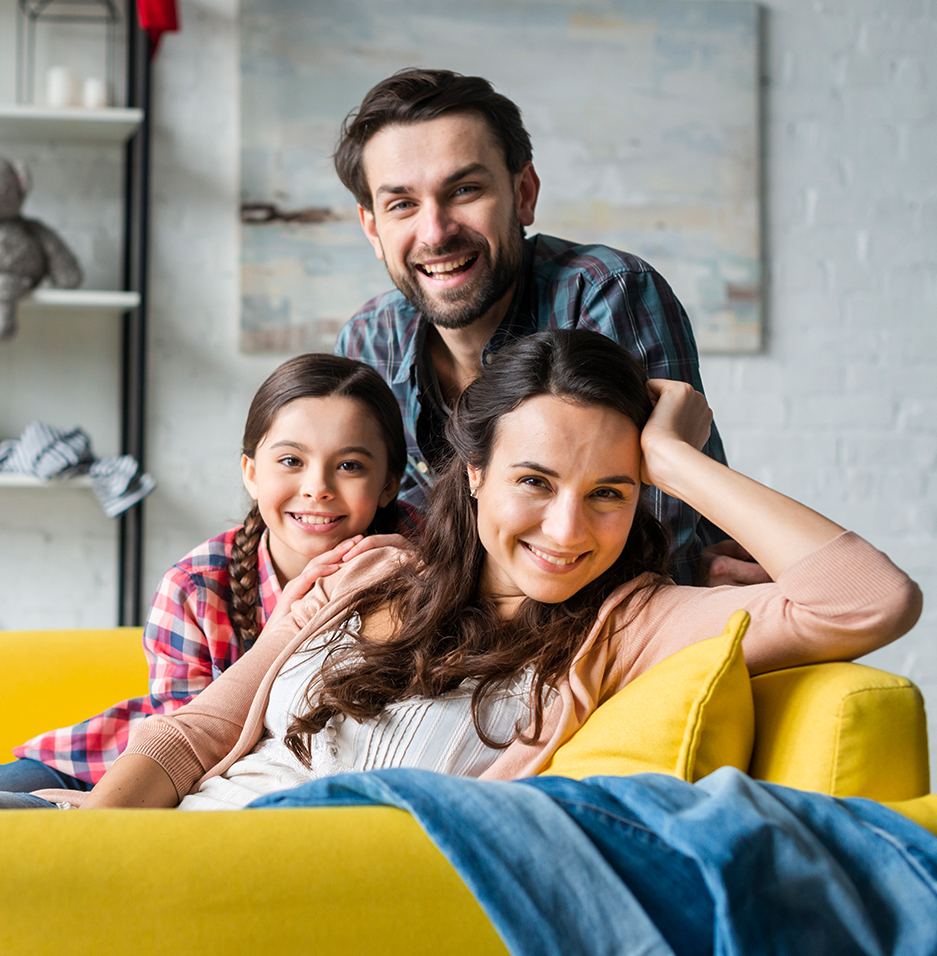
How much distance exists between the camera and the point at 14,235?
7.95ft

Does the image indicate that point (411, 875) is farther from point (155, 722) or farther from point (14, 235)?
point (14, 235)

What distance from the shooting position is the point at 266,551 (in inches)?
61.8

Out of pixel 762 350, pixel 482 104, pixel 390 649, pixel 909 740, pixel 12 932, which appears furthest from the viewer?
pixel 762 350

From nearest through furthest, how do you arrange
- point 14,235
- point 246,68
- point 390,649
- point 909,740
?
point 909,740 → point 390,649 → point 14,235 → point 246,68

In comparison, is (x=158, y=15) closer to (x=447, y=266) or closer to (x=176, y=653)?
(x=447, y=266)

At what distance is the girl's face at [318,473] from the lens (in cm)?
148

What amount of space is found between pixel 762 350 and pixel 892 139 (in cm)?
80

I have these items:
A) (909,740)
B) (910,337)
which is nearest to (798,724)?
(909,740)

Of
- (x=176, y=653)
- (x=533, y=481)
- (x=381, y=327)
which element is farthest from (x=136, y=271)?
(x=533, y=481)

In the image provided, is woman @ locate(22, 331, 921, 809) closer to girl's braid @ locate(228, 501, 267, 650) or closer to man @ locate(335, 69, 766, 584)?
girl's braid @ locate(228, 501, 267, 650)

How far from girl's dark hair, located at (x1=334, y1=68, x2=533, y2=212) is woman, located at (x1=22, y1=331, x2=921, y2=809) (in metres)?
0.62

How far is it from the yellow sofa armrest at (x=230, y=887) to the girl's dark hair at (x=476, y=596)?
1.37 feet

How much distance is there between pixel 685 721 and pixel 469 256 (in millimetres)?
1019

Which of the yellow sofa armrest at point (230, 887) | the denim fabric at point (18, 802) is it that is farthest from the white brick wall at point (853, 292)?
the yellow sofa armrest at point (230, 887)
